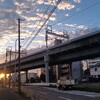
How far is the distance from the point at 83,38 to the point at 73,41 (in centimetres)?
541

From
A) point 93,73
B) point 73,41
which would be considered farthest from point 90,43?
point 93,73

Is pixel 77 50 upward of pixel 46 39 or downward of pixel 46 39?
downward

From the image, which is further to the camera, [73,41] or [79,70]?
[79,70]

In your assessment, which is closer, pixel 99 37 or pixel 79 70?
pixel 99 37

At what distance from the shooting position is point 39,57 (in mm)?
95625

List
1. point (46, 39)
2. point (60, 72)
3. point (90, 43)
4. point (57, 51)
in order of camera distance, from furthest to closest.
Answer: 1. point (60, 72)
2. point (46, 39)
3. point (57, 51)
4. point (90, 43)

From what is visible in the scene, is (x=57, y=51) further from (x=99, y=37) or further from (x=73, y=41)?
(x=99, y=37)

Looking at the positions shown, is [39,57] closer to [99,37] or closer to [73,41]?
[73,41]

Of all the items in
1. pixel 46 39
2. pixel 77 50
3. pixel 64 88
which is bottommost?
pixel 64 88

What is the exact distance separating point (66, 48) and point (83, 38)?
10.8 meters

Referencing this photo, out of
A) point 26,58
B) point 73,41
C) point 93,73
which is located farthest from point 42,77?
point 73,41

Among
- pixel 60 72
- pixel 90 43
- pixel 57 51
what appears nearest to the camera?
pixel 90 43

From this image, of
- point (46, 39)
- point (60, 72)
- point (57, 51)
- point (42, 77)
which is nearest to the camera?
point (57, 51)

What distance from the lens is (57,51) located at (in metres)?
81.1
